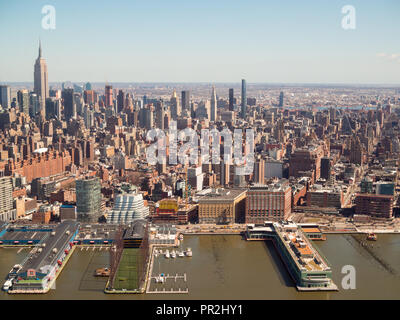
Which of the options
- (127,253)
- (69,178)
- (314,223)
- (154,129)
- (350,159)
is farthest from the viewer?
(154,129)

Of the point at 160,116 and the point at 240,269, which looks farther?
the point at 160,116

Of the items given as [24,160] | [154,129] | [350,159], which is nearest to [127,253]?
[24,160]

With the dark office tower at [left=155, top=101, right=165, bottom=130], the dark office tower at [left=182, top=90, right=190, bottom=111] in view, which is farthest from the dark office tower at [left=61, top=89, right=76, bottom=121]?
the dark office tower at [left=182, top=90, right=190, bottom=111]

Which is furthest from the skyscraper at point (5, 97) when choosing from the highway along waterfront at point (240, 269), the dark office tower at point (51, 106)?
the highway along waterfront at point (240, 269)

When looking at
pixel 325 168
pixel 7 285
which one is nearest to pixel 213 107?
pixel 325 168

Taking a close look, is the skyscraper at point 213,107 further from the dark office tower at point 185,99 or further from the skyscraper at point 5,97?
the skyscraper at point 5,97

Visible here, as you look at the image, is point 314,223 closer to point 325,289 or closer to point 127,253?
point 325,289

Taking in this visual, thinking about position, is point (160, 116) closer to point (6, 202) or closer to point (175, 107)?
point (175, 107)
